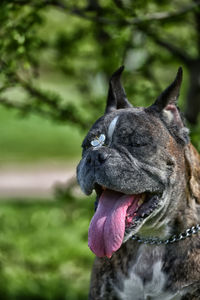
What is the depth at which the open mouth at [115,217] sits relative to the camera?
3.30 m

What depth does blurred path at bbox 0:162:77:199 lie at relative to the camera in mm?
10617

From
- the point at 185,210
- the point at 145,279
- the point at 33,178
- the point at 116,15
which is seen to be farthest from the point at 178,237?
the point at 33,178

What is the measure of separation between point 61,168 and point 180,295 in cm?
821

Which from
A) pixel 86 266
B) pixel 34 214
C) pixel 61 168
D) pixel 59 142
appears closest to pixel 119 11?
pixel 86 266

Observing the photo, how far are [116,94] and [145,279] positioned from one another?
117 cm

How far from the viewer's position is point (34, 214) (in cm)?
877

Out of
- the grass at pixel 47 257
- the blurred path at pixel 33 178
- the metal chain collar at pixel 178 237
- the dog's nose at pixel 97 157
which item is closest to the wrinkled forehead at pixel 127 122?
the dog's nose at pixel 97 157

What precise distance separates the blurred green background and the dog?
1.06 metres

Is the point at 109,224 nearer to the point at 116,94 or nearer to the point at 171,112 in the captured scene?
the point at 171,112

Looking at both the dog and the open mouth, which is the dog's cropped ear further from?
the open mouth

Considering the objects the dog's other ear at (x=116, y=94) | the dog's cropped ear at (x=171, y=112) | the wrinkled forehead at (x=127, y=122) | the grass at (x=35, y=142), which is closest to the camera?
the wrinkled forehead at (x=127, y=122)

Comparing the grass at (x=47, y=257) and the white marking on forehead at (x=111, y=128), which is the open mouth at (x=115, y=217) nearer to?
the white marking on forehead at (x=111, y=128)

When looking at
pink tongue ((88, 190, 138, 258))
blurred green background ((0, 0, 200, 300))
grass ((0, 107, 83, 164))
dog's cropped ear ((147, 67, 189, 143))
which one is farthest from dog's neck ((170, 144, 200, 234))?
grass ((0, 107, 83, 164))

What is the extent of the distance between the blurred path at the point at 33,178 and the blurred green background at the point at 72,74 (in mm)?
1426
